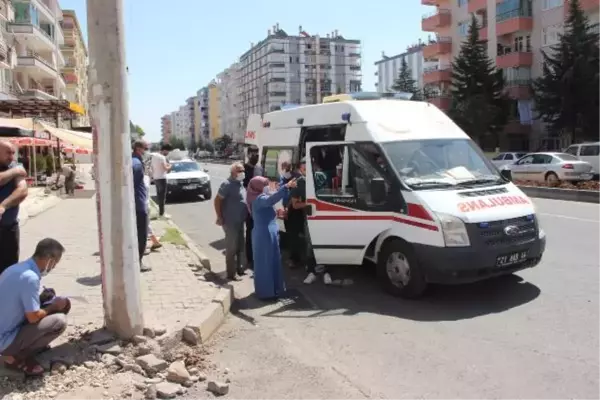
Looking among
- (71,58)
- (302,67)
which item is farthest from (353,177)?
(302,67)

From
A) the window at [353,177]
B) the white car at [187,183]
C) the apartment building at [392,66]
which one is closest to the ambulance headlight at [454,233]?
the window at [353,177]

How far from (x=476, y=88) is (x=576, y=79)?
355 inches

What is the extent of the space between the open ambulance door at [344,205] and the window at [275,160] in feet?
5.32

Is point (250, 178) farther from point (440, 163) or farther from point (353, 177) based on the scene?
point (440, 163)

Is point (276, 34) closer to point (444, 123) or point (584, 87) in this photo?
point (584, 87)

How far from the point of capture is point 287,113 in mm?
9586

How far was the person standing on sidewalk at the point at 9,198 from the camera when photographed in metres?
A: 5.22

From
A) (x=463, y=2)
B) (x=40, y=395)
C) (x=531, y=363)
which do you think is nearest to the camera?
(x=40, y=395)

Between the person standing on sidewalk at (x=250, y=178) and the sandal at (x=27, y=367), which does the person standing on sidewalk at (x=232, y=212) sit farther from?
the sandal at (x=27, y=367)

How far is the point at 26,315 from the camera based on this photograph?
4289 mm

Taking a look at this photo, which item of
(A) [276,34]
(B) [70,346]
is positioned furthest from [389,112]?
(A) [276,34]

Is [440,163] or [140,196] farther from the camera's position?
[140,196]

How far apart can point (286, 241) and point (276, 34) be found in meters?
136

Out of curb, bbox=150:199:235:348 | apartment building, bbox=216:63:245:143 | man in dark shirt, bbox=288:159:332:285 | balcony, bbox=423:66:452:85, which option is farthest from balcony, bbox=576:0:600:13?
apartment building, bbox=216:63:245:143
